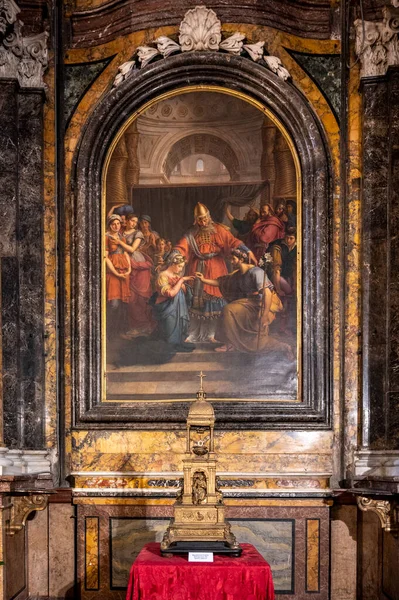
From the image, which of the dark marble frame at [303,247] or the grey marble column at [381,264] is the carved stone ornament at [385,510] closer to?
the grey marble column at [381,264]

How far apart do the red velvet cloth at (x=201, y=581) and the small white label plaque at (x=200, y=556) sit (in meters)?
0.06

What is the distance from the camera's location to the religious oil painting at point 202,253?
890cm

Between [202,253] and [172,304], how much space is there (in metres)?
0.57

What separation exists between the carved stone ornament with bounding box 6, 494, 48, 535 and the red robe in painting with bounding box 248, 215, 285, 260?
3.01 m

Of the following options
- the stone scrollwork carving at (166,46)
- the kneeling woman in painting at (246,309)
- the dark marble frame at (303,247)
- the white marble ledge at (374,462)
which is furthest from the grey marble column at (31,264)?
the white marble ledge at (374,462)

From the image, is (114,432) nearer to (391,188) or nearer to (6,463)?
(6,463)

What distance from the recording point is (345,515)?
28.3ft

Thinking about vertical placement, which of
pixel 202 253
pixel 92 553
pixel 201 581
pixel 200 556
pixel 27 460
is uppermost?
pixel 202 253

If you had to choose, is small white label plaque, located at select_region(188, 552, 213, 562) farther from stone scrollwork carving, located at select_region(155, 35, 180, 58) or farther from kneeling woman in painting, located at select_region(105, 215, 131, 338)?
stone scrollwork carving, located at select_region(155, 35, 180, 58)

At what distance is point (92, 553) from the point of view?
341 inches

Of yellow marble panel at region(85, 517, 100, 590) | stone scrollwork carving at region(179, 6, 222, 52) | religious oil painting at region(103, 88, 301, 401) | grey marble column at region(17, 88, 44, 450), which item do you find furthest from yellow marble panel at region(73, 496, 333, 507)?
stone scrollwork carving at region(179, 6, 222, 52)

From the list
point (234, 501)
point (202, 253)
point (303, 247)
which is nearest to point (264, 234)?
point (303, 247)

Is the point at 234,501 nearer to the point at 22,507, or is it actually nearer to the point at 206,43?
the point at 22,507

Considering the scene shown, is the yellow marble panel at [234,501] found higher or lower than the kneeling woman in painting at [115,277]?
lower
